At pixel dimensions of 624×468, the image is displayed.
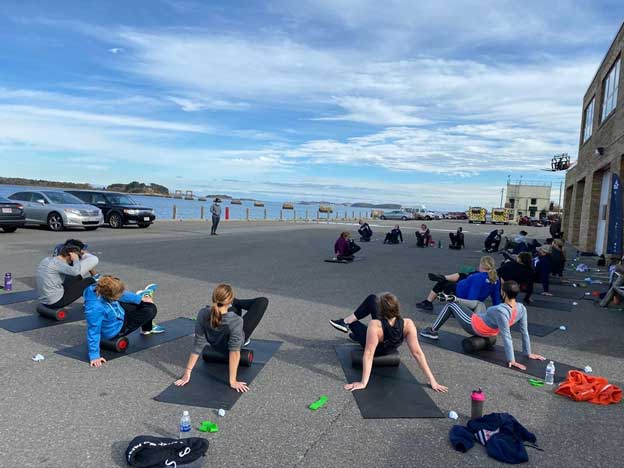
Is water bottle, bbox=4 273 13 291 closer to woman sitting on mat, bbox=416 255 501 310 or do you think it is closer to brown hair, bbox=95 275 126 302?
brown hair, bbox=95 275 126 302

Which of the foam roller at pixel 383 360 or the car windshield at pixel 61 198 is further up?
the car windshield at pixel 61 198

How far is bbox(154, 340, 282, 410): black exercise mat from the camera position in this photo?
4.14 metres

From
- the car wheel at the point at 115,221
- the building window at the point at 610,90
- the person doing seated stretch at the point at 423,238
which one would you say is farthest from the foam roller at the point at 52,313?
the building window at the point at 610,90

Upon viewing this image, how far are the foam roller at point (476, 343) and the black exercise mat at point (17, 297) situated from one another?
22.8ft

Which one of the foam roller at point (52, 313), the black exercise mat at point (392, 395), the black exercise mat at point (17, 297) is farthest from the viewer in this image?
the black exercise mat at point (17, 297)

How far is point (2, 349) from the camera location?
17.4ft

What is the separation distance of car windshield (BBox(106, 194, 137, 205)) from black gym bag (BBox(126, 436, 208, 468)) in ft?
71.4

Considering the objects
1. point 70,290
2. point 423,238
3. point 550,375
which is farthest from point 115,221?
point 550,375

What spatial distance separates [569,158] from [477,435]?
52289 millimetres

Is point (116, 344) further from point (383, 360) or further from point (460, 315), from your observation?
point (460, 315)

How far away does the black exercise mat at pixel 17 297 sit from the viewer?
7473mm

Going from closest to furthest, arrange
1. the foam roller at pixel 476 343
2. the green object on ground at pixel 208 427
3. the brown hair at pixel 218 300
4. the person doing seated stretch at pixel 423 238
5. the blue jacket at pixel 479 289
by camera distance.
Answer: the green object on ground at pixel 208 427, the brown hair at pixel 218 300, the foam roller at pixel 476 343, the blue jacket at pixel 479 289, the person doing seated stretch at pixel 423 238

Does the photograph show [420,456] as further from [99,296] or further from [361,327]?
[99,296]

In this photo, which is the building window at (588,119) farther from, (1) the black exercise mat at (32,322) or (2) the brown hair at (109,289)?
(2) the brown hair at (109,289)
